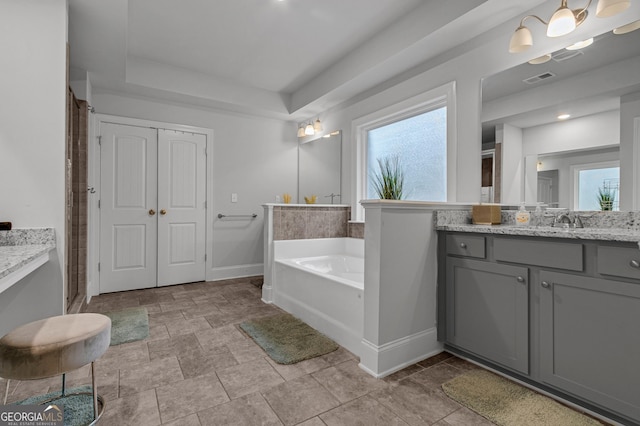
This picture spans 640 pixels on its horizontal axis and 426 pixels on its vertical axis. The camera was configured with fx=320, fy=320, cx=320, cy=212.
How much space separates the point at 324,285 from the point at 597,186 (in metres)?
1.90

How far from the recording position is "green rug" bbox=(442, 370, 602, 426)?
4.84 ft

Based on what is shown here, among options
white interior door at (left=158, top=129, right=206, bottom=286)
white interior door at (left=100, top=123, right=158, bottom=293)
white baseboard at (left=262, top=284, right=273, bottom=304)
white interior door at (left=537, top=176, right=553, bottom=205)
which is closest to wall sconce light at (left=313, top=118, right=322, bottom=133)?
white interior door at (left=158, top=129, right=206, bottom=286)

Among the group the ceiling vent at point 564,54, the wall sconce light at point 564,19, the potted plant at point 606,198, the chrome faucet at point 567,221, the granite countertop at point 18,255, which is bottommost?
the granite countertop at point 18,255

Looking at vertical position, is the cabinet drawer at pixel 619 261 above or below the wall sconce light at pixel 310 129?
below

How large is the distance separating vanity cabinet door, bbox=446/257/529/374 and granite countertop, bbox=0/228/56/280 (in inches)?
92.1

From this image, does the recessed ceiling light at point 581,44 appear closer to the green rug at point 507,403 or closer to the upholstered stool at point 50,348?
the green rug at point 507,403

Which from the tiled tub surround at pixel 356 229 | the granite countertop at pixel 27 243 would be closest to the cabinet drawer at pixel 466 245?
the tiled tub surround at pixel 356 229

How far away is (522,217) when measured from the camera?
217 centimetres

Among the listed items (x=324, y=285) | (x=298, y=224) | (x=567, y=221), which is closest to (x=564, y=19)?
(x=567, y=221)

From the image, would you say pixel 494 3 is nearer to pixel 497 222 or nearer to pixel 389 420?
pixel 497 222

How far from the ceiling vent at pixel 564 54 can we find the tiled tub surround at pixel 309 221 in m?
2.45

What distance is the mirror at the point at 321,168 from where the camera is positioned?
4270 millimetres

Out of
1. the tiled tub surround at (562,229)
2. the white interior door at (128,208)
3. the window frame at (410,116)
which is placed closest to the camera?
the tiled tub surround at (562,229)

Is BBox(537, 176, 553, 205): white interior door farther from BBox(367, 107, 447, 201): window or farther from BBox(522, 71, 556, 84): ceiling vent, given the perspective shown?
BBox(367, 107, 447, 201): window
